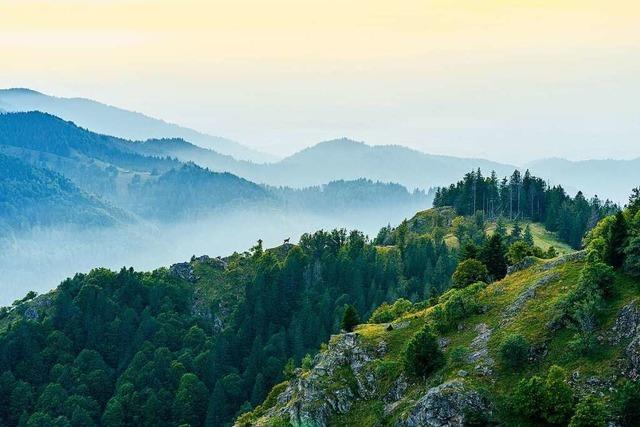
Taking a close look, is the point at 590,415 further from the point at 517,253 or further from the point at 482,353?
the point at 517,253

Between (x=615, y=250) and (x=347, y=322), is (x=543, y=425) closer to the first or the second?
(x=615, y=250)

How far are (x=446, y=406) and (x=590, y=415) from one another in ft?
52.5

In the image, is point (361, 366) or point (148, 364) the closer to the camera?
point (361, 366)

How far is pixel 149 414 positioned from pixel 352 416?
3973 inches

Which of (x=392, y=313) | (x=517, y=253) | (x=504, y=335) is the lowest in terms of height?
(x=392, y=313)

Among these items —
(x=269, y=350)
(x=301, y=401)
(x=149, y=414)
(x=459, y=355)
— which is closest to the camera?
(x=459, y=355)

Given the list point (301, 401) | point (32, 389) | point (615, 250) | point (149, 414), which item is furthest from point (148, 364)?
point (615, 250)

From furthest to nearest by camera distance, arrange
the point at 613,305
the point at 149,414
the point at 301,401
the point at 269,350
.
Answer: the point at 269,350, the point at 149,414, the point at 301,401, the point at 613,305

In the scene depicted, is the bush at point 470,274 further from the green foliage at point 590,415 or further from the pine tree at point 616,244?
the green foliage at point 590,415

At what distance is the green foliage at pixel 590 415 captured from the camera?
7131 cm

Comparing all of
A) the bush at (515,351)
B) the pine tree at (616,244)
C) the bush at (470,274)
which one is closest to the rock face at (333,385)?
the bush at (515,351)

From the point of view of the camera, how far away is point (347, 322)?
118 meters

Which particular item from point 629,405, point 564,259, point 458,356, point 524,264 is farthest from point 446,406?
point 524,264

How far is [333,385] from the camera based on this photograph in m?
98.4
